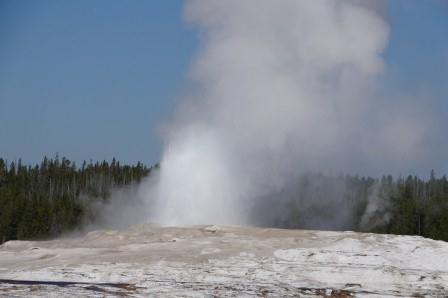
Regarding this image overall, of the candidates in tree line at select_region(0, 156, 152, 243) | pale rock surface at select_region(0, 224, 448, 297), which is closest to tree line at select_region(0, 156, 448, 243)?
tree line at select_region(0, 156, 152, 243)

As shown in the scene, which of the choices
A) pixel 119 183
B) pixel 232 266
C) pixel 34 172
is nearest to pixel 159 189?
pixel 232 266

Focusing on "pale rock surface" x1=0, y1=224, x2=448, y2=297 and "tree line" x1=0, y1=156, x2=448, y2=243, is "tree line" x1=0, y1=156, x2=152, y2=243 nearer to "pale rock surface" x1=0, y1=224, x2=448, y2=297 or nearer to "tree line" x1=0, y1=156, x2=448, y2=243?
"tree line" x1=0, y1=156, x2=448, y2=243

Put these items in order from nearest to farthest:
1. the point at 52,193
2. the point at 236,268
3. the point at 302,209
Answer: the point at 236,268 < the point at 302,209 < the point at 52,193

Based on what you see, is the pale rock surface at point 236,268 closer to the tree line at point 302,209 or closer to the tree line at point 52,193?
the tree line at point 302,209

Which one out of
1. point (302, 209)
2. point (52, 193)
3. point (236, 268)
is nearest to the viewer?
point (236, 268)

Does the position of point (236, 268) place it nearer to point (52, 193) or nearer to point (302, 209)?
point (302, 209)

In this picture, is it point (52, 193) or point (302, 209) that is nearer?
point (302, 209)

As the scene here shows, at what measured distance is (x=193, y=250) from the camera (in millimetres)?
21594

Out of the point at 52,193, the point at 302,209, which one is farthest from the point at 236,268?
the point at 52,193

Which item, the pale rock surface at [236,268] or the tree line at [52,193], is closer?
the pale rock surface at [236,268]

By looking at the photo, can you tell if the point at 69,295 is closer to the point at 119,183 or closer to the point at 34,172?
the point at 119,183

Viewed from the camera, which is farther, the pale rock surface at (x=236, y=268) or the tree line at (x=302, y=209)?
the tree line at (x=302, y=209)

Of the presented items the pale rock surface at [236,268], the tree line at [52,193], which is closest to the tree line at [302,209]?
the tree line at [52,193]

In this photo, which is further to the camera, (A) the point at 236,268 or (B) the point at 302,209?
(B) the point at 302,209
